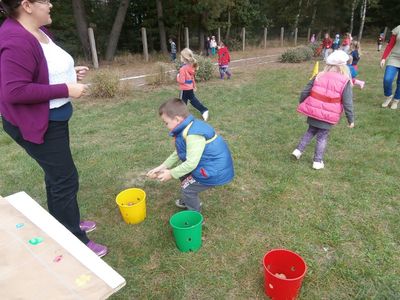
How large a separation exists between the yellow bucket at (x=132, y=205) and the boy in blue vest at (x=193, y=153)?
0.44 meters

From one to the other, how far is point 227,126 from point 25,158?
3286 mm

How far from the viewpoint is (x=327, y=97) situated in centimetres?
375

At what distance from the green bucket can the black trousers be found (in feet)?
2.60

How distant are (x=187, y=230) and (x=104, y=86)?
6.19m

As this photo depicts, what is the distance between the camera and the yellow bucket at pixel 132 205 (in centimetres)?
296

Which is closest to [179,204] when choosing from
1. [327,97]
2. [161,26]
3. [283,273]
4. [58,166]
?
[283,273]

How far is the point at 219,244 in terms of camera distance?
2.81 m

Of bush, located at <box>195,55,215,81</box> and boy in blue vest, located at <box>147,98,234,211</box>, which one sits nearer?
boy in blue vest, located at <box>147,98,234,211</box>

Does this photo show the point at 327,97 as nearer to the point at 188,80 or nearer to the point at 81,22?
the point at 188,80

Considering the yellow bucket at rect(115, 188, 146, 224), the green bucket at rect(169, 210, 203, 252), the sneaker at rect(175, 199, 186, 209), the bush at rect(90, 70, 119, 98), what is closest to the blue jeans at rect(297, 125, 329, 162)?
the sneaker at rect(175, 199, 186, 209)

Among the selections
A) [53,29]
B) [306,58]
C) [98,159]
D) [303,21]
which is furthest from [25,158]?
[303,21]

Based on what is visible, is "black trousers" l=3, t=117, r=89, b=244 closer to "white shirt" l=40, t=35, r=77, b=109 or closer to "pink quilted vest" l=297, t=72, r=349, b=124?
"white shirt" l=40, t=35, r=77, b=109

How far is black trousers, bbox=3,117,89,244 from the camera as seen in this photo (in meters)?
2.07

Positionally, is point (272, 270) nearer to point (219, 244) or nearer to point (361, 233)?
point (219, 244)
